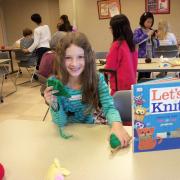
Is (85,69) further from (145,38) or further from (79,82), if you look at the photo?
(145,38)

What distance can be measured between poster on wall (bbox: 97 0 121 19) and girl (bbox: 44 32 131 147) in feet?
18.0

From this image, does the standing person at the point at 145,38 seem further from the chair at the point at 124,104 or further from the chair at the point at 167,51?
the chair at the point at 124,104

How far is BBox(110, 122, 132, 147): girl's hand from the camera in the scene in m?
1.19

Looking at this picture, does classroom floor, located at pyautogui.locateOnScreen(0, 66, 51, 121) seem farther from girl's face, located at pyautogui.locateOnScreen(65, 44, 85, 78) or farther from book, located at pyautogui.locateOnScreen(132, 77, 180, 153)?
book, located at pyautogui.locateOnScreen(132, 77, 180, 153)

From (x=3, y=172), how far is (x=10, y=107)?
3253mm

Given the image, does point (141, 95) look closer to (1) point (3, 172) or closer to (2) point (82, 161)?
(2) point (82, 161)

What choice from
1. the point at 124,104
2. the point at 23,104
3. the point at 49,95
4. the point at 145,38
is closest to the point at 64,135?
the point at 49,95

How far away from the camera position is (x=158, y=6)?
6.47 m

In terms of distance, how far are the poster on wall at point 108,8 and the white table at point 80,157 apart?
588cm

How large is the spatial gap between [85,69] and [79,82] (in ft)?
0.30

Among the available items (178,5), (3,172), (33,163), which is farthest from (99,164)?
(178,5)

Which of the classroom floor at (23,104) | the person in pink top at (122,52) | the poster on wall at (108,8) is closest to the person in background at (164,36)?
the person in pink top at (122,52)

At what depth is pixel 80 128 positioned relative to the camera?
1413 millimetres

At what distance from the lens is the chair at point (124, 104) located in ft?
5.70
